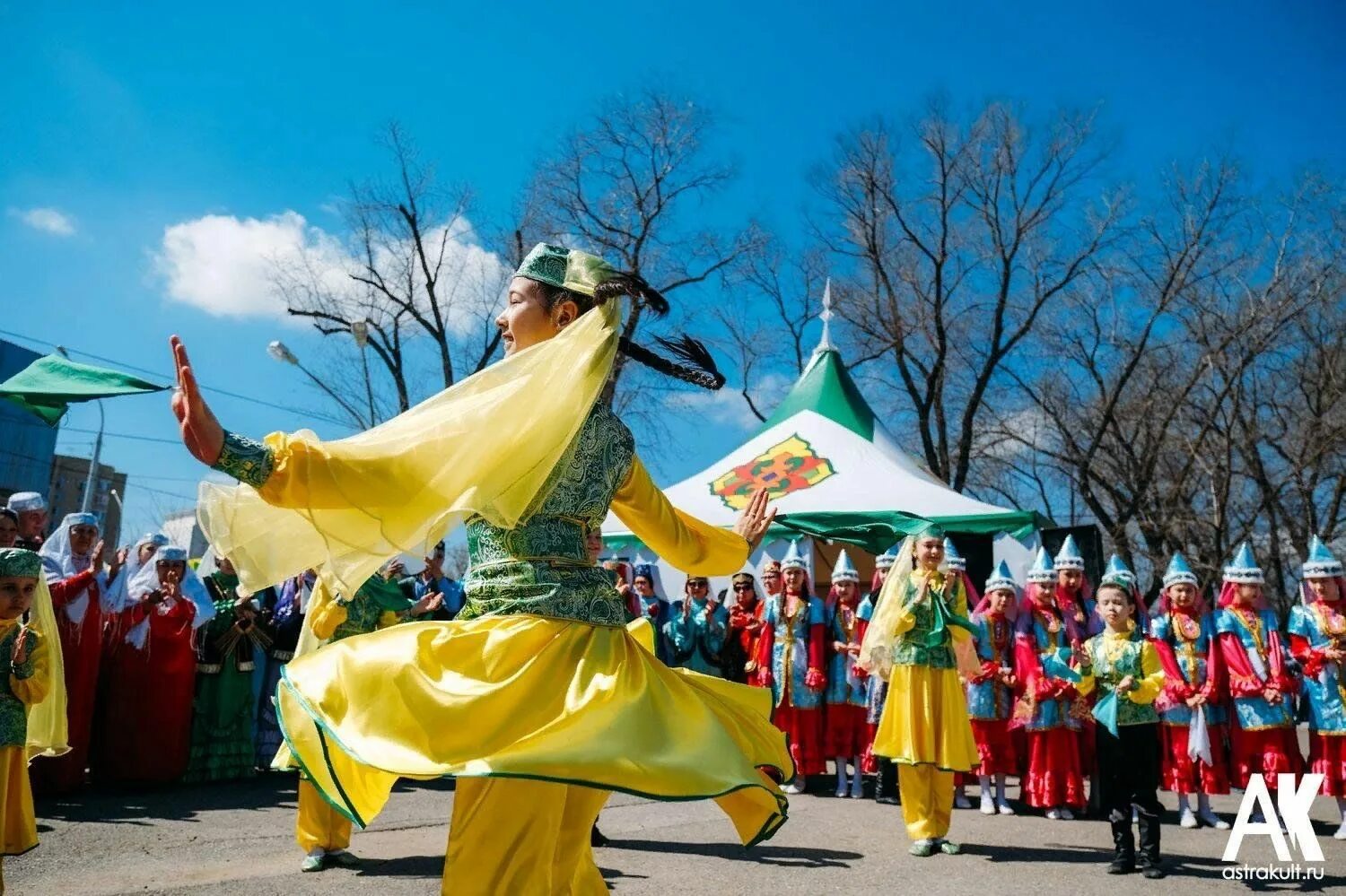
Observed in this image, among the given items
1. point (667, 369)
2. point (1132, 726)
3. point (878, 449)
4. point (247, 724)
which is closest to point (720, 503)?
point (878, 449)

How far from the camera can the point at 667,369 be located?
9.88 ft

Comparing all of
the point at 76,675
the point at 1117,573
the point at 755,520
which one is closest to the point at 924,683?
the point at 1117,573

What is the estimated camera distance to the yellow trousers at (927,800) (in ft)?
20.1

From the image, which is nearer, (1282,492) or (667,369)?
(667,369)

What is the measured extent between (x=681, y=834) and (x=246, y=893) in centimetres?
284

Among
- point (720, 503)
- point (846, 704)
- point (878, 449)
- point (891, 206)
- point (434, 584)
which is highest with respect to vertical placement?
point (891, 206)

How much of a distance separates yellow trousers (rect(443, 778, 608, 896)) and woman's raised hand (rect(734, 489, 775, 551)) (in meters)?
1.22

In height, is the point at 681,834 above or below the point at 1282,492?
below

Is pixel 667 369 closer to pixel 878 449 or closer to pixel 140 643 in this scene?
pixel 140 643

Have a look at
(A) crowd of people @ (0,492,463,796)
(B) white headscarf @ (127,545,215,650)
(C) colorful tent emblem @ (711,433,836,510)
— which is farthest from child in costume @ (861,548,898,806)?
(B) white headscarf @ (127,545,215,650)

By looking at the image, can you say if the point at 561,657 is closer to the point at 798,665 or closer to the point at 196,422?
the point at 196,422

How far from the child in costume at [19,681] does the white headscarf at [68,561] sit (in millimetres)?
3126

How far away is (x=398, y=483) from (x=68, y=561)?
671cm

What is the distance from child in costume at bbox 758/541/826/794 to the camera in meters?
9.31
